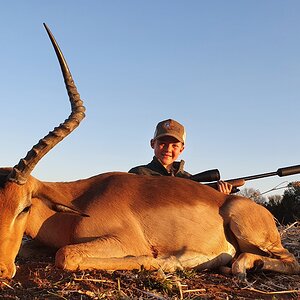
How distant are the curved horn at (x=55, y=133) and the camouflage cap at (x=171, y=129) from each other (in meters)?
3.66

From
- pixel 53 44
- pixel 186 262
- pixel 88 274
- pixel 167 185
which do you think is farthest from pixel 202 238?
pixel 53 44

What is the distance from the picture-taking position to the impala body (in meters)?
4.91

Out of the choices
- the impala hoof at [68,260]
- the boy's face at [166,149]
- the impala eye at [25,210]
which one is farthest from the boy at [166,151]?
the impala hoof at [68,260]

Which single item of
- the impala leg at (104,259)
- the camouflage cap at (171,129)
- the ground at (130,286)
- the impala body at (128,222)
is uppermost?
the camouflage cap at (171,129)

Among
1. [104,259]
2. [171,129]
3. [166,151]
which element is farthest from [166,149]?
[104,259]

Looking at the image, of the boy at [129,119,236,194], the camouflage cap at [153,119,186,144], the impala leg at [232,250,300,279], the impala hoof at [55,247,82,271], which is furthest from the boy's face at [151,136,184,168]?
the impala hoof at [55,247,82,271]

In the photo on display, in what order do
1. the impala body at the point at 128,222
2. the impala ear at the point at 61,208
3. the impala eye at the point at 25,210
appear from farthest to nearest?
the impala ear at the point at 61,208 < the impala eye at the point at 25,210 < the impala body at the point at 128,222

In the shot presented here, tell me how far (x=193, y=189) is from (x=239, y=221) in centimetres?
73

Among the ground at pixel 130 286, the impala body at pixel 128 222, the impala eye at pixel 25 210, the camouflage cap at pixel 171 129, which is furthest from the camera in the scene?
the camouflage cap at pixel 171 129

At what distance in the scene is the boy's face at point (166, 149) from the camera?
902 cm

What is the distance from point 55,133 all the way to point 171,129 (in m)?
4.04

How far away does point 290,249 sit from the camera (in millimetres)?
7133

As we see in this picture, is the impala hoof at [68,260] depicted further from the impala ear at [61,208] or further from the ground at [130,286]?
the impala ear at [61,208]

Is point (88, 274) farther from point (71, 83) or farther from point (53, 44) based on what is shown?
point (53, 44)
